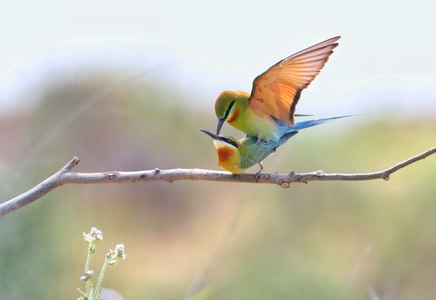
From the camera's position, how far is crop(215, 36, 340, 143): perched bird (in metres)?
0.45

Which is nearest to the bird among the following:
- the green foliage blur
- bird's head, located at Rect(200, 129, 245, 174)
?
bird's head, located at Rect(200, 129, 245, 174)

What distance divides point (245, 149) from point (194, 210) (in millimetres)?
1707

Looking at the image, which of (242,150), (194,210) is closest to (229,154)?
(242,150)

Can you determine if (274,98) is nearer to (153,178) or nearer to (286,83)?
(286,83)

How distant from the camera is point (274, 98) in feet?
1.56

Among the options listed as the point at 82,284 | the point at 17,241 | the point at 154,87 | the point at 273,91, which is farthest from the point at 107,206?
the point at 273,91

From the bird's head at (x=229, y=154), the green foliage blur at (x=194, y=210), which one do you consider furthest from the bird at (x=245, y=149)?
the green foliage blur at (x=194, y=210)

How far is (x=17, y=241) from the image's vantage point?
49.3 inches

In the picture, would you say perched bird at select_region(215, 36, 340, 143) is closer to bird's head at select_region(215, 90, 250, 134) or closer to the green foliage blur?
bird's head at select_region(215, 90, 250, 134)

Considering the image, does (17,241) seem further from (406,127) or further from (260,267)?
(406,127)

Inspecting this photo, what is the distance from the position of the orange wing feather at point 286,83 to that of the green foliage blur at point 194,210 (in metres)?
0.79

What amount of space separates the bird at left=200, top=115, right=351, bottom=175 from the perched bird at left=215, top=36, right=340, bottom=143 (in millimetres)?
11

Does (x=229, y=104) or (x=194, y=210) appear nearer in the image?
(x=229, y=104)

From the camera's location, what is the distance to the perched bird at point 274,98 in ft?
1.49
